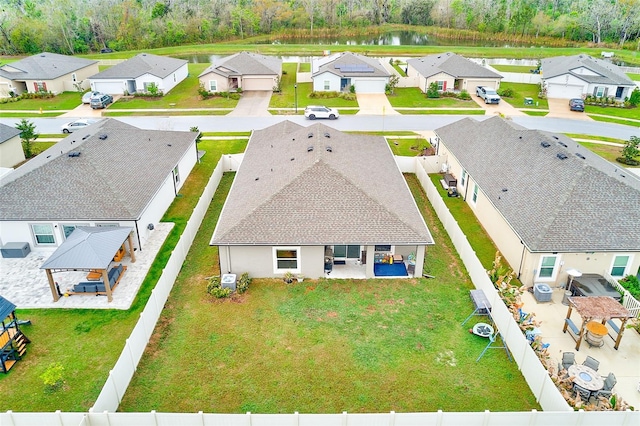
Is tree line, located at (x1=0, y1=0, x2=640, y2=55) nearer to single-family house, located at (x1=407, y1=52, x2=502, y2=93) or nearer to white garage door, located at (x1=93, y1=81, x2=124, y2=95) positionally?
white garage door, located at (x1=93, y1=81, x2=124, y2=95)

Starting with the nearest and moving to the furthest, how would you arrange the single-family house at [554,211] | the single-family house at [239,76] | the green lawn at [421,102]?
the single-family house at [554,211]
the green lawn at [421,102]
the single-family house at [239,76]

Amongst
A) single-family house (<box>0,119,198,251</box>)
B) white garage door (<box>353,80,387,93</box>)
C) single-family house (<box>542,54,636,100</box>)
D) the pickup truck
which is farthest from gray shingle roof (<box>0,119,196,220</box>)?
single-family house (<box>542,54,636,100</box>)

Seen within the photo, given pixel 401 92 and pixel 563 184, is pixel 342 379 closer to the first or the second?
pixel 563 184

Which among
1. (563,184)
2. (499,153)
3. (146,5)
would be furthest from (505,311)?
(146,5)

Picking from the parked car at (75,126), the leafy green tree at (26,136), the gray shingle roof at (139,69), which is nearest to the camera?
the leafy green tree at (26,136)

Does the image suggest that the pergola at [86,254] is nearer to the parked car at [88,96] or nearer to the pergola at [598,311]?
the pergola at [598,311]

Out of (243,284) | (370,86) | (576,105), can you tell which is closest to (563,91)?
(576,105)

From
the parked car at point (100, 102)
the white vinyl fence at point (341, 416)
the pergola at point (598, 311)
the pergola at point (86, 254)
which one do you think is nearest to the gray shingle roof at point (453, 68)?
the parked car at point (100, 102)
